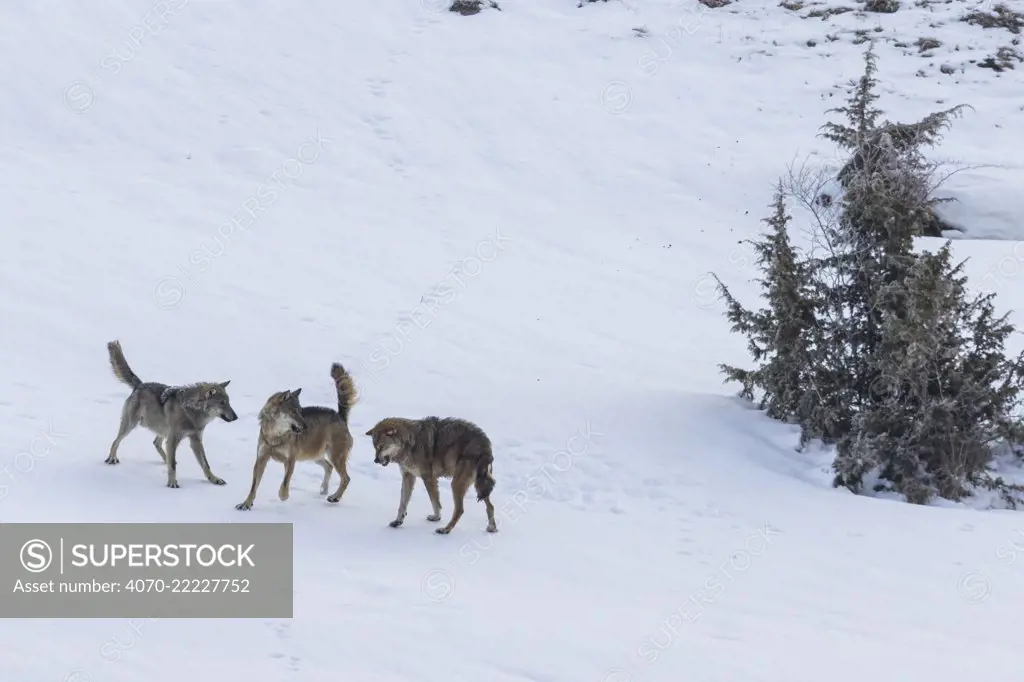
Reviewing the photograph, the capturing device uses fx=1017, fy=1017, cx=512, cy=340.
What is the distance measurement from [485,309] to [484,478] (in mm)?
8847

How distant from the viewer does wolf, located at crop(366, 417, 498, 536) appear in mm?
10820

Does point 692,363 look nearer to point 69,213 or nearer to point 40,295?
point 40,295

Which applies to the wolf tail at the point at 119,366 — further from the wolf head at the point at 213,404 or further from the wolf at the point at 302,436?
the wolf at the point at 302,436

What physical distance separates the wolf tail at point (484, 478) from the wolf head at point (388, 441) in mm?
840

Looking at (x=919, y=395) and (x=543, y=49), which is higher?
(x=543, y=49)

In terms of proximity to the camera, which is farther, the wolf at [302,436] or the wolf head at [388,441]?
the wolf at [302,436]

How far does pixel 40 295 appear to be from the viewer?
55.2 ft

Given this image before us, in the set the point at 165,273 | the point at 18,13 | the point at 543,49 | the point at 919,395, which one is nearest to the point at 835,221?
the point at 919,395

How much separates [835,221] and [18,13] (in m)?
26.4

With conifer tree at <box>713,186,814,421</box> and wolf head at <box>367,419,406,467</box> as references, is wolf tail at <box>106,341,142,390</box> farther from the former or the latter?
conifer tree at <box>713,186,814,421</box>

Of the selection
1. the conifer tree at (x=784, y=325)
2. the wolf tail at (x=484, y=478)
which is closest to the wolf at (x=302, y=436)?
the wolf tail at (x=484, y=478)

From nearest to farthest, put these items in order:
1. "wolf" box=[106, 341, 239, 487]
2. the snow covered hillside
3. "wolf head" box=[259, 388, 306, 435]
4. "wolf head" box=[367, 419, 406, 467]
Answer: the snow covered hillside < "wolf head" box=[367, 419, 406, 467] < "wolf head" box=[259, 388, 306, 435] < "wolf" box=[106, 341, 239, 487]

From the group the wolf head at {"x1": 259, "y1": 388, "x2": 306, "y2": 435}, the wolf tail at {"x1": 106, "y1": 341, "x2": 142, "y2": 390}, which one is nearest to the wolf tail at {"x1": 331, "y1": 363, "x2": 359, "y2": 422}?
the wolf head at {"x1": 259, "y1": 388, "x2": 306, "y2": 435}

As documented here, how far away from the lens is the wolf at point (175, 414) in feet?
37.4
